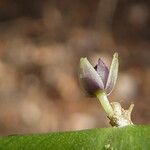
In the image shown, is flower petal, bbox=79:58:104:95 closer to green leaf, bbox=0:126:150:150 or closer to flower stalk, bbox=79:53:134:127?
flower stalk, bbox=79:53:134:127

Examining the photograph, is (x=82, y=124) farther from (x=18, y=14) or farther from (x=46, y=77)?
(x=18, y=14)

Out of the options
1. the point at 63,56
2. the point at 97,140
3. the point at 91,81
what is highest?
the point at 63,56

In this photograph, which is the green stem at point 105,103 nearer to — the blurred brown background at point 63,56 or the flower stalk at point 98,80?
the flower stalk at point 98,80

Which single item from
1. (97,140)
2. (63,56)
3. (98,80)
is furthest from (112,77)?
(63,56)

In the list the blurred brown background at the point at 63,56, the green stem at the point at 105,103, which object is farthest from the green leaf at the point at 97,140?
the blurred brown background at the point at 63,56

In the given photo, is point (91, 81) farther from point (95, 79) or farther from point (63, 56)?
point (63, 56)

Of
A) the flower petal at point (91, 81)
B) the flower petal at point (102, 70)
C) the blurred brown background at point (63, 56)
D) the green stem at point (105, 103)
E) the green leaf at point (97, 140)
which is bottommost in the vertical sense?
the green leaf at point (97, 140)
